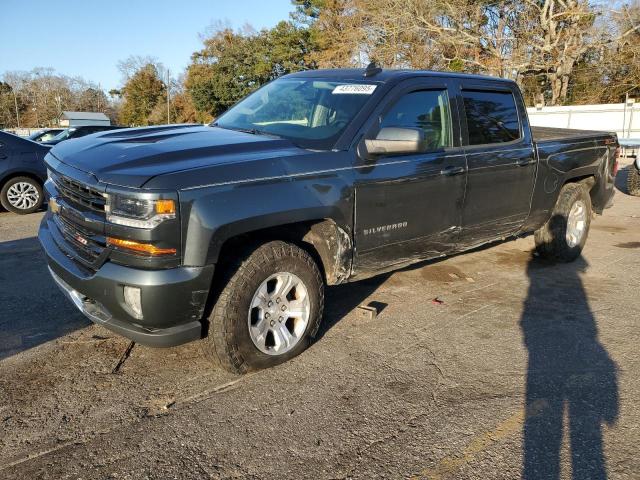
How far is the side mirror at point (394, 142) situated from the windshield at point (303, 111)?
26 cm

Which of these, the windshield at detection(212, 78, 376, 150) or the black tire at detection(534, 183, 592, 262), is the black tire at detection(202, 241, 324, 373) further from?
the black tire at detection(534, 183, 592, 262)

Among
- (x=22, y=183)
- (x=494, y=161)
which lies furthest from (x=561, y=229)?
(x=22, y=183)

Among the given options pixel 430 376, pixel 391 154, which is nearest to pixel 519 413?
pixel 430 376

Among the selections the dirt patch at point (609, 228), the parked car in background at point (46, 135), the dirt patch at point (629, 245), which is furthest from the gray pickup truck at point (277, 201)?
the parked car in background at point (46, 135)

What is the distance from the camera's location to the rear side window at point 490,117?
4.64m

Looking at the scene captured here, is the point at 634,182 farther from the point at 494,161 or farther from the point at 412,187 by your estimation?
the point at 412,187

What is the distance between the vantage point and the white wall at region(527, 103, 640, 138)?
802 inches

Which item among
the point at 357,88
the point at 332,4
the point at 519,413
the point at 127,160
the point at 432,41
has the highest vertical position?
the point at 332,4

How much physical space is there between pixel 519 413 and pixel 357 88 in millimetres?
2553

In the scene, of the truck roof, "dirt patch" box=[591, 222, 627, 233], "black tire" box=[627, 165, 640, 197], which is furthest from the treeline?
the truck roof

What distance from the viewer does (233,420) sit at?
2924 mm

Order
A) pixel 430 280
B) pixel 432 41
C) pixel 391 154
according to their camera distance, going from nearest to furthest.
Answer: pixel 391 154 < pixel 430 280 < pixel 432 41

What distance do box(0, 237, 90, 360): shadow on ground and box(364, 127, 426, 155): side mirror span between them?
2585 mm

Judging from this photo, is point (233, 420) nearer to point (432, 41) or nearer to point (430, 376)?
point (430, 376)
